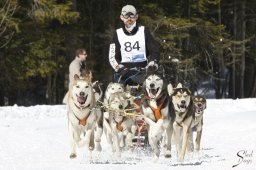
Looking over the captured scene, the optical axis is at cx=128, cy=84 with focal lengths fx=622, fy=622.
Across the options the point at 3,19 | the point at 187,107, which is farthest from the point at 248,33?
the point at 187,107

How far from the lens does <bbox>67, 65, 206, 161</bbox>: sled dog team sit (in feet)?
26.7

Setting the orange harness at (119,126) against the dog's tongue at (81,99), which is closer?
the dog's tongue at (81,99)

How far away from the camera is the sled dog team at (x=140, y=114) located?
8.14 m

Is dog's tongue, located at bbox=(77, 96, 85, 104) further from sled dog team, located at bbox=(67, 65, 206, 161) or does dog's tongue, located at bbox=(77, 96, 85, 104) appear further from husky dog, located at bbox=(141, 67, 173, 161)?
husky dog, located at bbox=(141, 67, 173, 161)

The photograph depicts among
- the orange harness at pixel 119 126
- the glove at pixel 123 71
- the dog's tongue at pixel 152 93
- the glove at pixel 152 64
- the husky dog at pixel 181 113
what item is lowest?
the orange harness at pixel 119 126

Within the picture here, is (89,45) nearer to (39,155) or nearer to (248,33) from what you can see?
(248,33)

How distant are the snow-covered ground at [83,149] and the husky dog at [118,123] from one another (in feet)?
0.86

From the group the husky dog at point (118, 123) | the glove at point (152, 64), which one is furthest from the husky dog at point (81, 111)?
the glove at point (152, 64)

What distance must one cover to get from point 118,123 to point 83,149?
1574 millimetres

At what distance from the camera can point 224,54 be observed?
29.4 m

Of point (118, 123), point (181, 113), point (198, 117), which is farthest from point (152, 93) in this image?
point (198, 117)

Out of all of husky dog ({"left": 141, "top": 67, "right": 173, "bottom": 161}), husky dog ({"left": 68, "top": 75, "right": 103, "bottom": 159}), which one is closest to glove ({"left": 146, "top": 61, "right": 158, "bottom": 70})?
husky dog ({"left": 141, "top": 67, "right": 173, "bottom": 161})

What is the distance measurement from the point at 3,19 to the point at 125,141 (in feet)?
47.2

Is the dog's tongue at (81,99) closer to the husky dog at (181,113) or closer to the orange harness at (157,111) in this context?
the orange harness at (157,111)
